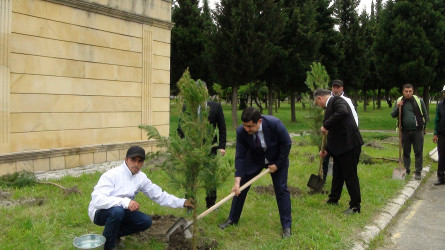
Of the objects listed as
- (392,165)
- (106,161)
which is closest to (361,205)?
(392,165)

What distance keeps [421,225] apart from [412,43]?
18562 mm

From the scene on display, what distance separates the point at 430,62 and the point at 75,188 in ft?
68.6

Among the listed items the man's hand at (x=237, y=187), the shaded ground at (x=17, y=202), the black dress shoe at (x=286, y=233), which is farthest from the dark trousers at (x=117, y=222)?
the shaded ground at (x=17, y=202)

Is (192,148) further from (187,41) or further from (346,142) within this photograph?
(187,41)

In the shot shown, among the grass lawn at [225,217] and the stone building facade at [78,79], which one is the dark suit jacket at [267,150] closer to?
the grass lawn at [225,217]

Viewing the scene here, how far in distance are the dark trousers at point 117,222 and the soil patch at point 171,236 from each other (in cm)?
35

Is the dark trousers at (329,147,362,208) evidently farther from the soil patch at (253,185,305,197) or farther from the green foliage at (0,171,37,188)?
the green foliage at (0,171,37,188)

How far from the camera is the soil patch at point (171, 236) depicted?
13.9 feet

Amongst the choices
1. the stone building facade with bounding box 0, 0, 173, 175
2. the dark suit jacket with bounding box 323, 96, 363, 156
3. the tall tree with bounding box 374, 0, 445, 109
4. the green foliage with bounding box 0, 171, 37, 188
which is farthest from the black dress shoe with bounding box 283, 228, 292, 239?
the tall tree with bounding box 374, 0, 445, 109

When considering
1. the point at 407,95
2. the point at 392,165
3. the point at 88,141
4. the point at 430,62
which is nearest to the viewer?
the point at 407,95

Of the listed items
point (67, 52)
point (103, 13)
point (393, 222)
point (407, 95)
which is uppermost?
point (103, 13)

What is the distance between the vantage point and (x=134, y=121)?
34.0 ft

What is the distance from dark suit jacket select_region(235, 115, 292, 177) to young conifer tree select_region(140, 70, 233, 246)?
2.79 feet

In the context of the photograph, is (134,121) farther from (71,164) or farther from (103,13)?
(103,13)
